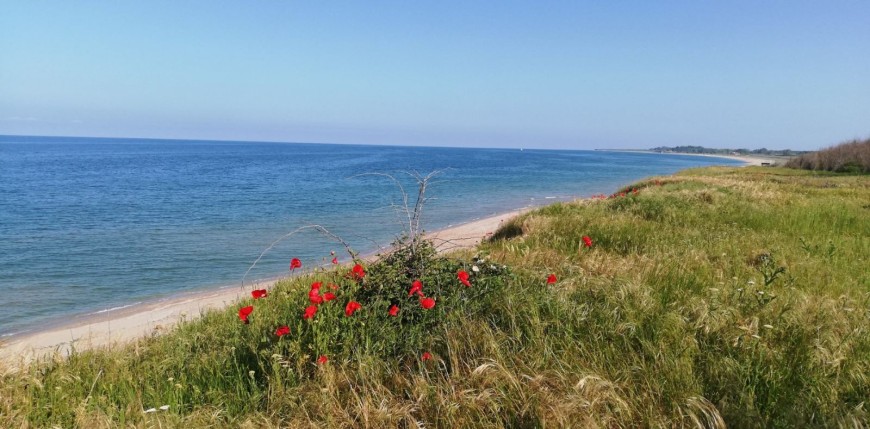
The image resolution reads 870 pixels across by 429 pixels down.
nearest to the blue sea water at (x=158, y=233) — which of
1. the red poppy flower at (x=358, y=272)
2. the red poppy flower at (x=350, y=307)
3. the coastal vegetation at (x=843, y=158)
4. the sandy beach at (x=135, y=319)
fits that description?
the sandy beach at (x=135, y=319)

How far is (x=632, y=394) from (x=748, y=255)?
508 cm

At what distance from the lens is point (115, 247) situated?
18094mm

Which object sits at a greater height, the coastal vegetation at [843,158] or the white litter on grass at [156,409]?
the coastal vegetation at [843,158]

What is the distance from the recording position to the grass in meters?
2.75

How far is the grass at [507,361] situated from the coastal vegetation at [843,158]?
144 ft

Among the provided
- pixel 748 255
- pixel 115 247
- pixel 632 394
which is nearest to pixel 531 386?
pixel 632 394

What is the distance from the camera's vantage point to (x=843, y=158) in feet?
131

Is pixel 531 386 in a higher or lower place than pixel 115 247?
higher

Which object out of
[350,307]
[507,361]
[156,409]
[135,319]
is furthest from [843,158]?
[156,409]

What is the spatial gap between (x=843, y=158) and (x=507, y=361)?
2009 inches

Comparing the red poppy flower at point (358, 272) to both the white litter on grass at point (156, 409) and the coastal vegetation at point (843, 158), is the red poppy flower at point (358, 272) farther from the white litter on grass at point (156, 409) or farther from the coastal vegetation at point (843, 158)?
the coastal vegetation at point (843, 158)

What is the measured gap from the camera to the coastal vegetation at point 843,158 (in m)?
37.6

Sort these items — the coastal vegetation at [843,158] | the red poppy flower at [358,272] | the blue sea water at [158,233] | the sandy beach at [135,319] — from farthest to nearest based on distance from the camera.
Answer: the coastal vegetation at [843,158] → the blue sea water at [158,233] → the sandy beach at [135,319] → the red poppy flower at [358,272]

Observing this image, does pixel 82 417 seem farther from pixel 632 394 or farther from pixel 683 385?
pixel 683 385
